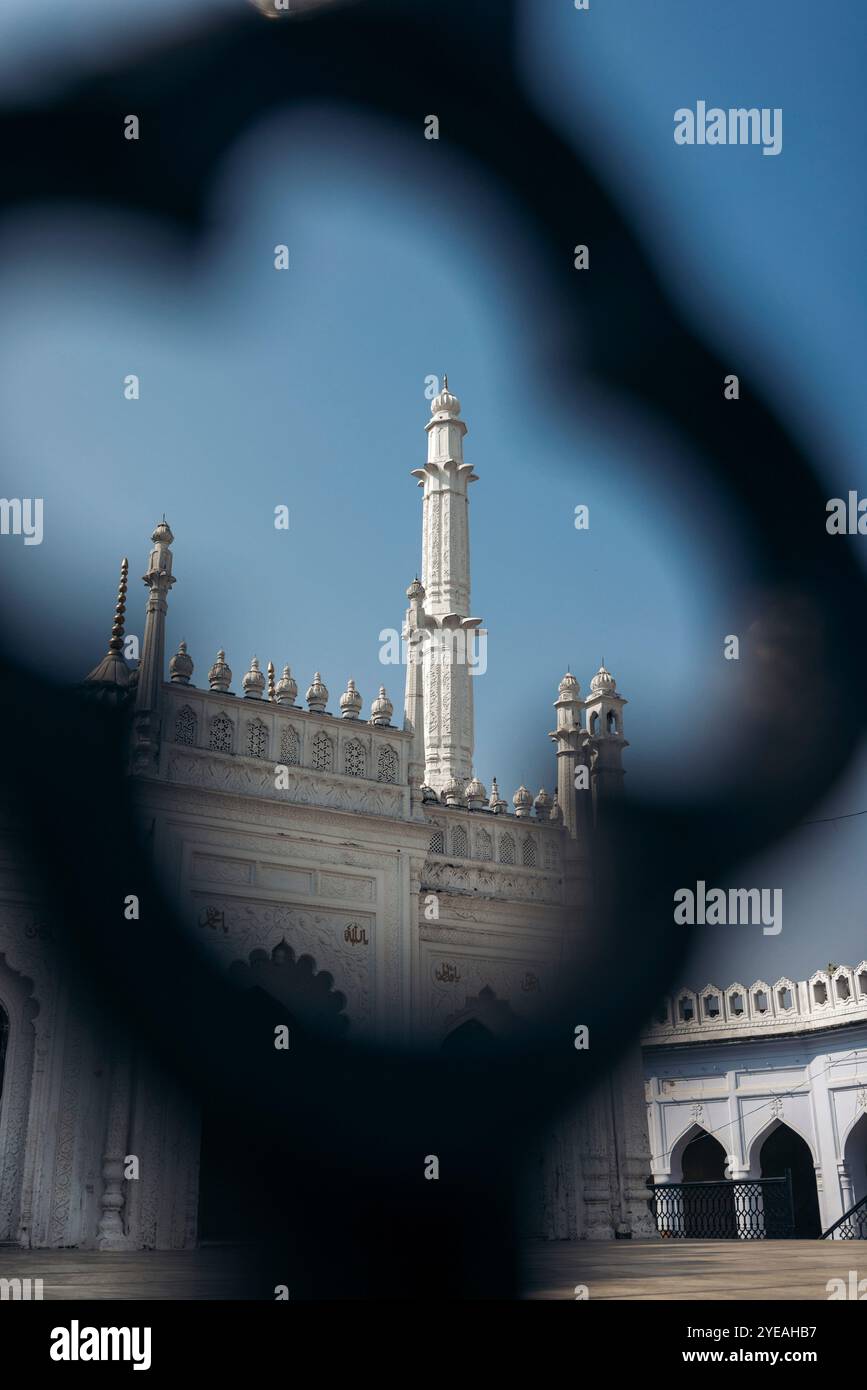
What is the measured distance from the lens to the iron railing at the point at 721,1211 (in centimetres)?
1508

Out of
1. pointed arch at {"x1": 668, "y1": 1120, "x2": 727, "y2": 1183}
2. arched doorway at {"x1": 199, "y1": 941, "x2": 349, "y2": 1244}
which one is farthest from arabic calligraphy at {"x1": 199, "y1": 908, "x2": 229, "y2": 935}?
pointed arch at {"x1": 668, "y1": 1120, "x2": 727, "y2": 1183}

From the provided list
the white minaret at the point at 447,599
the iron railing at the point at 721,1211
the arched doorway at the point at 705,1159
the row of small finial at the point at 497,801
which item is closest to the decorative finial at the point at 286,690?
the row of small finial at the point at 497,801

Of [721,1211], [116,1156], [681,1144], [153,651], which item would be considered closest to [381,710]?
[153,651]

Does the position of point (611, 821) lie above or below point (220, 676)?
below

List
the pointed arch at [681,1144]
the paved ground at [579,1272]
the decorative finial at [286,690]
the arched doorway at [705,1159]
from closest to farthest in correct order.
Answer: the paved ground at [579,1272]
the decorative finial at [286,690]
the pointed arch at [681,1144]
the arched doorway at [705,1159]

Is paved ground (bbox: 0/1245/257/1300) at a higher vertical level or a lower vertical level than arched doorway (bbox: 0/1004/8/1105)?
lower

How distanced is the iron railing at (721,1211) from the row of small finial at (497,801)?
6732 millimetres

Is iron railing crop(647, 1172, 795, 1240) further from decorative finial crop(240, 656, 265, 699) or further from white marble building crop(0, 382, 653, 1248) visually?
decorative finial crop(240, 656, 265, 699)

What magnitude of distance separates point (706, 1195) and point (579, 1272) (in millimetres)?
13921

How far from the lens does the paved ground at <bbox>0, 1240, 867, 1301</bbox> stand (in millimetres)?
4469

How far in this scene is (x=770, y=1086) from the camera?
18.5 meters

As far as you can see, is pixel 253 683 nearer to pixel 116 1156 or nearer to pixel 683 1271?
pixel 116 1156

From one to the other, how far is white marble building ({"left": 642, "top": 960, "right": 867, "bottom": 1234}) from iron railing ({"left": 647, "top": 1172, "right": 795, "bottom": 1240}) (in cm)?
80

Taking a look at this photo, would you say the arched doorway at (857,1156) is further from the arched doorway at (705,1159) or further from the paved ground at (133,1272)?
the paved ground at (133,1272)
